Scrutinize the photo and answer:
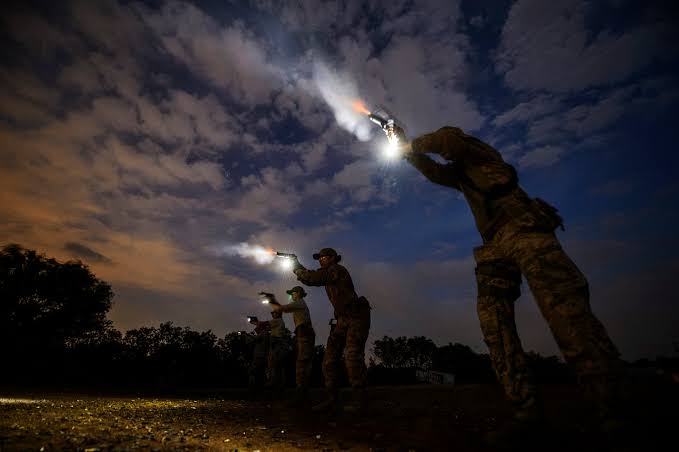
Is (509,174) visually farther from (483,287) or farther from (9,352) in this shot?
(9,352)

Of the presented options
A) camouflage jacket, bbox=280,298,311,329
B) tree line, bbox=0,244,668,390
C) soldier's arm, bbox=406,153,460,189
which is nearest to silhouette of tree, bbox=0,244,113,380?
tree line, bbox=0,244,668,390

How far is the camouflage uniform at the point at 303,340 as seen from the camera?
8141 mm

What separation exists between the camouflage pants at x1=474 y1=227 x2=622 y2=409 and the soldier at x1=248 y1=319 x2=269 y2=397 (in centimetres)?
958

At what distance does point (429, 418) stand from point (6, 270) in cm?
4308

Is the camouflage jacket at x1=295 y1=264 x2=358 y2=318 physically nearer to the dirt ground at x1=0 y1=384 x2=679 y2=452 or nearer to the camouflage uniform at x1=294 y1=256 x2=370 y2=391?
the camouflage uniform at x1=294 y1=256 x2=370 y2=391

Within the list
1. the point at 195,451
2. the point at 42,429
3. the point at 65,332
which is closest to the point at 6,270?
the point at 65,332

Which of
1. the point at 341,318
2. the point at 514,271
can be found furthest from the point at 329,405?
the point at 514,271

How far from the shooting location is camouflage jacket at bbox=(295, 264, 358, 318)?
21.7 feet

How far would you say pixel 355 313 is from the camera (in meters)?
6.62

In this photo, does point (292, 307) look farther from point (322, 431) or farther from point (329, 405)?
point (322, 431)

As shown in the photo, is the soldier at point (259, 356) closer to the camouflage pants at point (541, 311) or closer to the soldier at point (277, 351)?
the soldier at point (277, 351)

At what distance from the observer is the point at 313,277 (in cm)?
659

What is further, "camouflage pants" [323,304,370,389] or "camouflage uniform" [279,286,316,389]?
"camouflage uniform" [279,286,316,389]

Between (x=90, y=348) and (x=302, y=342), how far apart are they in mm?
31435
